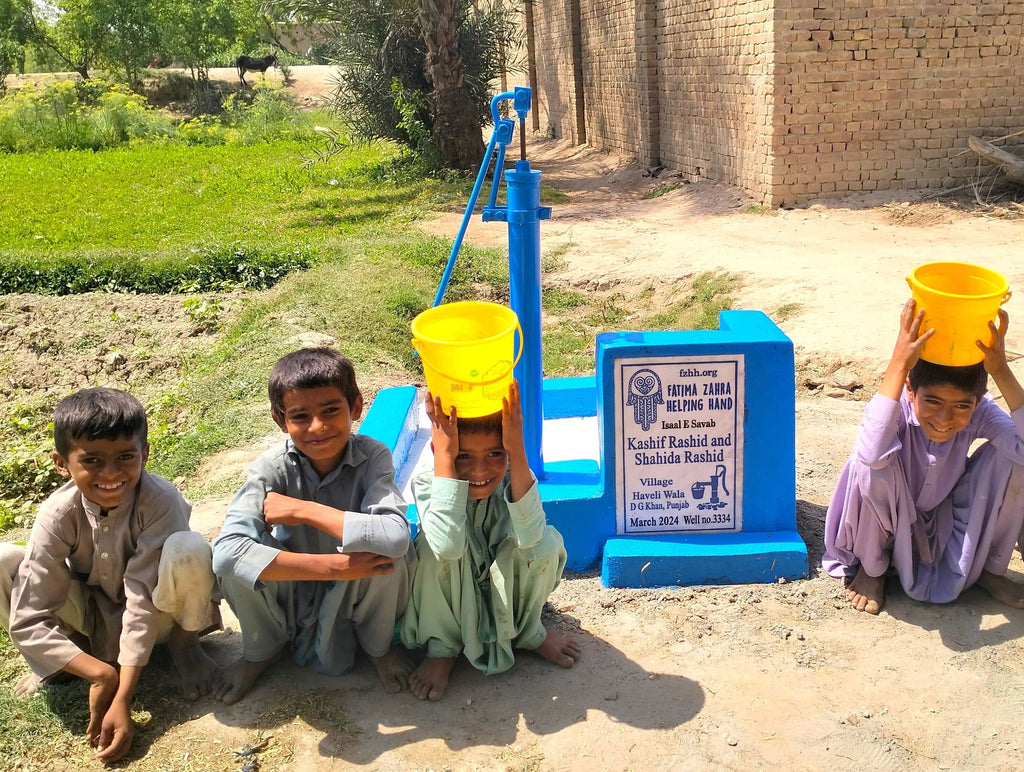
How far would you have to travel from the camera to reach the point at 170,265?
766 cm

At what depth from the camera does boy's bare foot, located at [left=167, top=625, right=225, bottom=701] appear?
2.49 meters

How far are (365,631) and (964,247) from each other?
7.03 meters

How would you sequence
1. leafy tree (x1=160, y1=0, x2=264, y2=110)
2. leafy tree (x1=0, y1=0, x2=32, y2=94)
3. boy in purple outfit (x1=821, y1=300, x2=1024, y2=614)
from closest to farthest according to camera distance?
boy in purple outfit (x1=821, y1=300, x2=1024, y2=614)
leafy tree (x1=160, y1=0, x2=264, y2=110)
leafy tree (x1=0, y1=0, x2=32, y2=94)

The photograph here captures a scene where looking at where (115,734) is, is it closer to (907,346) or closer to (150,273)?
(907,346)

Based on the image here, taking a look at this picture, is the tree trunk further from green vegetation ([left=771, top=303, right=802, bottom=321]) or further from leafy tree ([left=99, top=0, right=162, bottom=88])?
leafy tree ([left=99, top=0, right=162, bottom=88])

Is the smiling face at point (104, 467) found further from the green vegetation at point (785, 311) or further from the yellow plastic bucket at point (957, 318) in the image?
the green vegetation at point (785, 311)

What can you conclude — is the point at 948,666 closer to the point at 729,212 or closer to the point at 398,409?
the point at 398,409

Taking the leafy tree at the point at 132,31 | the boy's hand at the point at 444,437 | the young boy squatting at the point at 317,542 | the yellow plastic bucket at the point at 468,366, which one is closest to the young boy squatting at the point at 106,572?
the young boy squatting at the point at 317,542

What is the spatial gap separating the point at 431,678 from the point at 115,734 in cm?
79

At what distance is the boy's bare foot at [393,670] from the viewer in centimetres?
249

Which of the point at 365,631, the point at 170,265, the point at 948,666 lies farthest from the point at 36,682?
the point at 170,265

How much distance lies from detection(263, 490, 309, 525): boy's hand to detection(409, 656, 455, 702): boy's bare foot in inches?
21.4

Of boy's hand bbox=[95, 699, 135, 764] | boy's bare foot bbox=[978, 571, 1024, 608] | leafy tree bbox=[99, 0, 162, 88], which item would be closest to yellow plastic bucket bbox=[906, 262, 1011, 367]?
boy's bare foot bbox=[978, 571, 1024, 608]

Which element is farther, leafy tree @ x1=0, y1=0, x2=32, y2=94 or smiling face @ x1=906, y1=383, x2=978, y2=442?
leafy tree @ x1=0, y1=0, x2=32, y2=94
